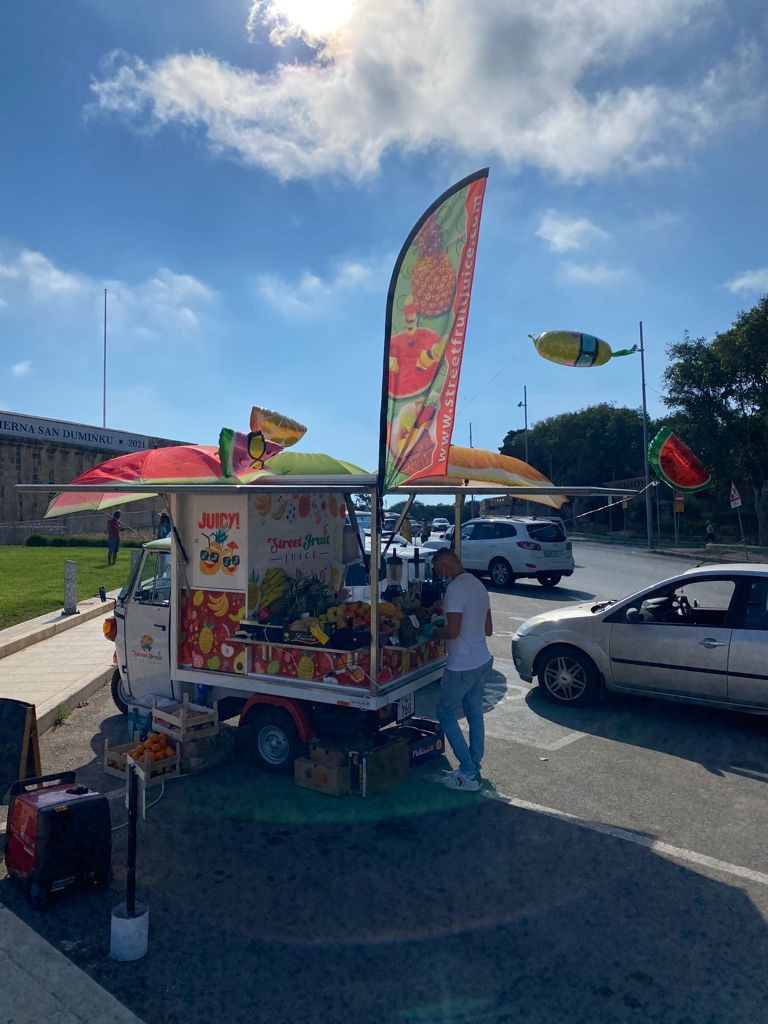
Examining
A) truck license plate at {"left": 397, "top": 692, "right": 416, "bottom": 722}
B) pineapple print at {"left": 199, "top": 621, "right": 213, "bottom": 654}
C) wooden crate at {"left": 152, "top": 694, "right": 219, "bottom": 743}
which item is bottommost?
wooden crate at {"left": 152, "top": 694, "right": 219, "bottom": 743}

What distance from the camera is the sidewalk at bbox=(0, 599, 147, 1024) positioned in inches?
126

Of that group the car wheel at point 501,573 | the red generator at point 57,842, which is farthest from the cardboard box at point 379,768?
the car wheel at point 501,573

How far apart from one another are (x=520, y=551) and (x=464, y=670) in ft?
41.4

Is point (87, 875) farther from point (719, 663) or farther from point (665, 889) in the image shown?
point (719, 663)

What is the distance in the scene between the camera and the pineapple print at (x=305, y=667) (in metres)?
5.71

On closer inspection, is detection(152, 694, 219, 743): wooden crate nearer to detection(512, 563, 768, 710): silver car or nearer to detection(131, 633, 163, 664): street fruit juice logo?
detection(131, 633, 163, 664): street fruit juice logo

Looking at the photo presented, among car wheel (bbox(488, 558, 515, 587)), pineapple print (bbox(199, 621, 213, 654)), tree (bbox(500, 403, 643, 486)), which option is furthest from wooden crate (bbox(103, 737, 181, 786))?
tree (bbox(500, 403, 643, 486))

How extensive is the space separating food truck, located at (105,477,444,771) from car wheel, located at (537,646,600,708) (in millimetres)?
1814

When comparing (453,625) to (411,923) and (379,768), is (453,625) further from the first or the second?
(411,923)

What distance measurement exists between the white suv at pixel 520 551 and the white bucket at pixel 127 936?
48.0ft

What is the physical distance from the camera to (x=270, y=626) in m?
5.85

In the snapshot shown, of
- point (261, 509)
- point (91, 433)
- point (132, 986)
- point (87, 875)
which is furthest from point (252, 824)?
point (91, 433)

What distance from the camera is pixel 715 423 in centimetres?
3497

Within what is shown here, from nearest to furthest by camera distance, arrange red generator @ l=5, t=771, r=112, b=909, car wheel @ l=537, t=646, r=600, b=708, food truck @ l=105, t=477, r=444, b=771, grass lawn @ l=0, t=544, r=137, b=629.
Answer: red generator @ l=5, t=771, r=112, b=909, food truck @ l=105, t=477, r=444, b=771, car wheel @ l=537, t=646, r=600, b=708, grass lawn @ l=0, t=544, r=137, b=629
